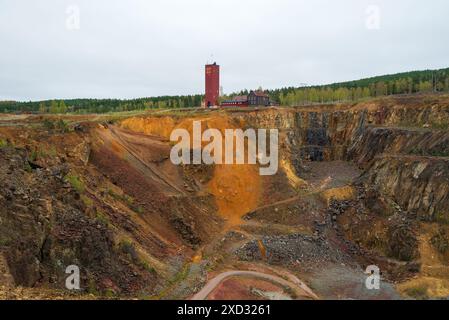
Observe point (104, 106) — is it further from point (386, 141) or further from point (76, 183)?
point (76, 183)

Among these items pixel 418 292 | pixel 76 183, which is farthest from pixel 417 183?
pixel 76 183

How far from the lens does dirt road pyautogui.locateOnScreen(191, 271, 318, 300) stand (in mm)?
27223

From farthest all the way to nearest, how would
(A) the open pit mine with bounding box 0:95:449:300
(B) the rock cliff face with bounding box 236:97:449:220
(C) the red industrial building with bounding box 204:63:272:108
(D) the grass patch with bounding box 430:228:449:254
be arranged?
(C) the red industrial building with bounding box 204:63:272:108, (B) the rock cliff face with bounding box 236:97:449:220, (D) the grass patch with bounding box 430:228:449:254, (A) the open pit mine with bounding box 0:95:449:300

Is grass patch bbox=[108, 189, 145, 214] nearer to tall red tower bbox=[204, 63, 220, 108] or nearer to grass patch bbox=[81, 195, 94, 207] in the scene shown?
grass patch bbox=[81, 195, 94, 207]

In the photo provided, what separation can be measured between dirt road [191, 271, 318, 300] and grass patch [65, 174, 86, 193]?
35.0 feet

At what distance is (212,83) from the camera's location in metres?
81.8

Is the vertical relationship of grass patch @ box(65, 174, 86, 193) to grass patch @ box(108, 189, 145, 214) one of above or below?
above

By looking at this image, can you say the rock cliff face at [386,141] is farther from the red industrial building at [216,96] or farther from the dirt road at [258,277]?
the dirt road at [258,277]

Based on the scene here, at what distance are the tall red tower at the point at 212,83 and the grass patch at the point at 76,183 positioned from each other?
51.9m

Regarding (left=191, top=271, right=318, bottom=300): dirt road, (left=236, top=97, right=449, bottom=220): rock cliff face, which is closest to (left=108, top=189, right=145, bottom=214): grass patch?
(left=191, top=271, right=318, bottom=300): dirt road

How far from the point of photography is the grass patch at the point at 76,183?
3055cm

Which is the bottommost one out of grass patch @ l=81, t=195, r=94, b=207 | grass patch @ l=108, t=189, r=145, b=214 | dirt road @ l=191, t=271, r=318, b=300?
dirt road @ l=191, t=271, r=318, b=300

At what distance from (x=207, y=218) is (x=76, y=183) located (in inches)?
540

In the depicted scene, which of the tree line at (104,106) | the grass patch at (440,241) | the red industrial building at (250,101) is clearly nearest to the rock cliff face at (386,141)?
the grass patch at (440,241)
